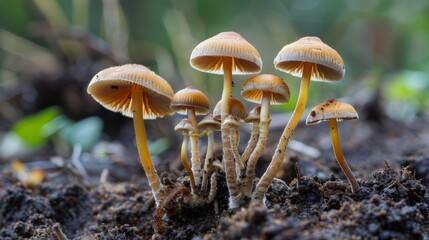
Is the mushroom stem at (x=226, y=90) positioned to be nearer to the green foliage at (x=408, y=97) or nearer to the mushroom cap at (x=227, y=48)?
the mushroom cap at (x=227, y=48)

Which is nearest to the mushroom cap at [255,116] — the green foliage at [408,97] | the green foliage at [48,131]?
the green foliage at [48,131]

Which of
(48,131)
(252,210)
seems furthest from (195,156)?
(48,131)

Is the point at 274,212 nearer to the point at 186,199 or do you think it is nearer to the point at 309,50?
the point at 186,199

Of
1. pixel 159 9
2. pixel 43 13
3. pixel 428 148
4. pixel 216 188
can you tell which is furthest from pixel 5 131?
A: pixel 428 148

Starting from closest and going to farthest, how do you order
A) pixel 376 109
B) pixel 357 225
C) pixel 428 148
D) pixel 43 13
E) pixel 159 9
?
pixel 357 225 → pixel 428 148 → pixel 376 109 → pixel 43 13 → pixel 159 9

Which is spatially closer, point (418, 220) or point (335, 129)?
point (418, 220)

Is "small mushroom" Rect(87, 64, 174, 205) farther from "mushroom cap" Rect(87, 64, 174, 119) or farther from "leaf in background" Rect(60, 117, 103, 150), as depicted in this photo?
"leaf in background" Rect(60, 117, 103, 150)
